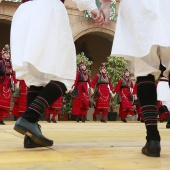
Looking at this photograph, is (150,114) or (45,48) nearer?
(150,114)

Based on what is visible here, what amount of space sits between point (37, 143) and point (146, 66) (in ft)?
2.33

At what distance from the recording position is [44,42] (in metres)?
2.01

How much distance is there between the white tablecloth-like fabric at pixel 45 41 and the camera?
199 centimetres

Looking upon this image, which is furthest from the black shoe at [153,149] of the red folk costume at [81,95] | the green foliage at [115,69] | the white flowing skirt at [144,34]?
the green foliage at [115,69]

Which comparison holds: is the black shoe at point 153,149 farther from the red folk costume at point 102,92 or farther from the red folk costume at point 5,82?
the red folk costume at point 102,92

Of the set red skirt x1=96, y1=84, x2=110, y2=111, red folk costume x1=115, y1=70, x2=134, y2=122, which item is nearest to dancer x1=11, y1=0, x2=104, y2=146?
red skirt x1=96, y1=84, x2=110, y2=111

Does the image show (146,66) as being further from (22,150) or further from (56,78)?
(22,150)

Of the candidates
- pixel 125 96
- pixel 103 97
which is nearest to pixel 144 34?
pixel 103 97

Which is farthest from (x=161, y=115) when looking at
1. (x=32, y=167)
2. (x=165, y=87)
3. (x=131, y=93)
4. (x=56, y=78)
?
(x=32, y=167)

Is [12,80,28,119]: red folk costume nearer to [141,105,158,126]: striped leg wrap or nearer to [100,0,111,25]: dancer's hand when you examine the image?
[100,0,111,25]: dancer's hand

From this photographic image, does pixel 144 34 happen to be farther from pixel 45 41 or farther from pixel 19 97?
pixel 19 97

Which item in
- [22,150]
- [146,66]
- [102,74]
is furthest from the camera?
[102,74]

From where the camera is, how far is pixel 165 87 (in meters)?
6.30

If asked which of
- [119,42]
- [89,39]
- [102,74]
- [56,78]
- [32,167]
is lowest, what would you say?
[32,167]
